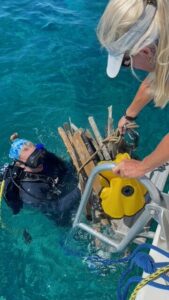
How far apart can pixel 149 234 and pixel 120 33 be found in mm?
2543

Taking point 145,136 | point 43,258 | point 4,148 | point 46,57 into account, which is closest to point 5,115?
point 4,148

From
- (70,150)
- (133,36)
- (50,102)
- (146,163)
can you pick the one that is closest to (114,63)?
(133,36)

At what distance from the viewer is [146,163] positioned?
3.18 metres

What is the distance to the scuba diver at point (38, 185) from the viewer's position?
5355 mm

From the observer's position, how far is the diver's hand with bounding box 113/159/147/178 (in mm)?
3209

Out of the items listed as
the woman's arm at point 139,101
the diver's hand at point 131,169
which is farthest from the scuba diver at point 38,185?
the diver's hand at point 131,169

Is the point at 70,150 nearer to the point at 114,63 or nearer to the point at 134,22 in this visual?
the point at 114,63

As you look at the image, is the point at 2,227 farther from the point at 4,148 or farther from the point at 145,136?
the point at 145,136

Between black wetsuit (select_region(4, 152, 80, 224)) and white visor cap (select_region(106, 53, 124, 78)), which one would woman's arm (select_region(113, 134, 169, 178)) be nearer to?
white visor cap (select_region(106, 53, 124, 78))

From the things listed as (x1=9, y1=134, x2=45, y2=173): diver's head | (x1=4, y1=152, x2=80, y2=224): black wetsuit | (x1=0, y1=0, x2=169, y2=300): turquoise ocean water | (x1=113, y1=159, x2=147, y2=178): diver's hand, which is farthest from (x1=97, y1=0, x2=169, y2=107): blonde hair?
(x1=0, y1=0, x2=169, y2=300): turquoise ocean water

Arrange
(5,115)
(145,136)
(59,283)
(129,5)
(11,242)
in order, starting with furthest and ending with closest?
(5,115), (145,136), (11,242), (59,283), (129,5)

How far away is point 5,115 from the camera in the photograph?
7824 mm

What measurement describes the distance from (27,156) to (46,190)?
1.65 feet

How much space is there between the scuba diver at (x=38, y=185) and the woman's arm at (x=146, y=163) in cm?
226
